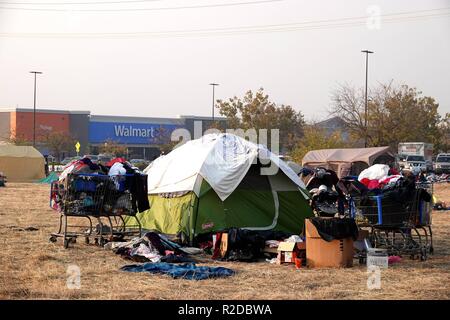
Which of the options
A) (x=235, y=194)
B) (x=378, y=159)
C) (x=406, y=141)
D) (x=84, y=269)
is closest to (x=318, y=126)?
(x=406, y=141)

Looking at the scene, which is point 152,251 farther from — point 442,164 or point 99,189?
point 442,164

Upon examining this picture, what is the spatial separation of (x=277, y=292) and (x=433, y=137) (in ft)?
170

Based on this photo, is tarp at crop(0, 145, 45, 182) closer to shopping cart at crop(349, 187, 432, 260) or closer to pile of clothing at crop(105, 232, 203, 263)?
pile of clothing at crop(105, 232, 203, 263)

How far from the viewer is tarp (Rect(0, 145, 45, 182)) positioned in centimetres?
4206

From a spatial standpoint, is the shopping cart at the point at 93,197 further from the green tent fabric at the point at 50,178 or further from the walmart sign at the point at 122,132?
the walmart sign at the point at 122,132

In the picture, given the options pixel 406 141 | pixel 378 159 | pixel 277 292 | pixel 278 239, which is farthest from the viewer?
pixel 406 141

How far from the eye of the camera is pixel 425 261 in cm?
1119

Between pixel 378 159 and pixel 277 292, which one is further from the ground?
pixel 378 159

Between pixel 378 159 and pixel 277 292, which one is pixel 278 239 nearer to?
pixel 277 292

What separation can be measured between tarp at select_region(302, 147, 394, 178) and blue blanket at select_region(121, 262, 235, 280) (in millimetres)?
24055

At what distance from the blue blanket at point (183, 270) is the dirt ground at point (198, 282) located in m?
0.18

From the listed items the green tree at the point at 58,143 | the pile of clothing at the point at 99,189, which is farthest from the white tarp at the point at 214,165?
the green tree at the point at 58,143

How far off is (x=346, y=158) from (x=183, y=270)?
26.7 metres
